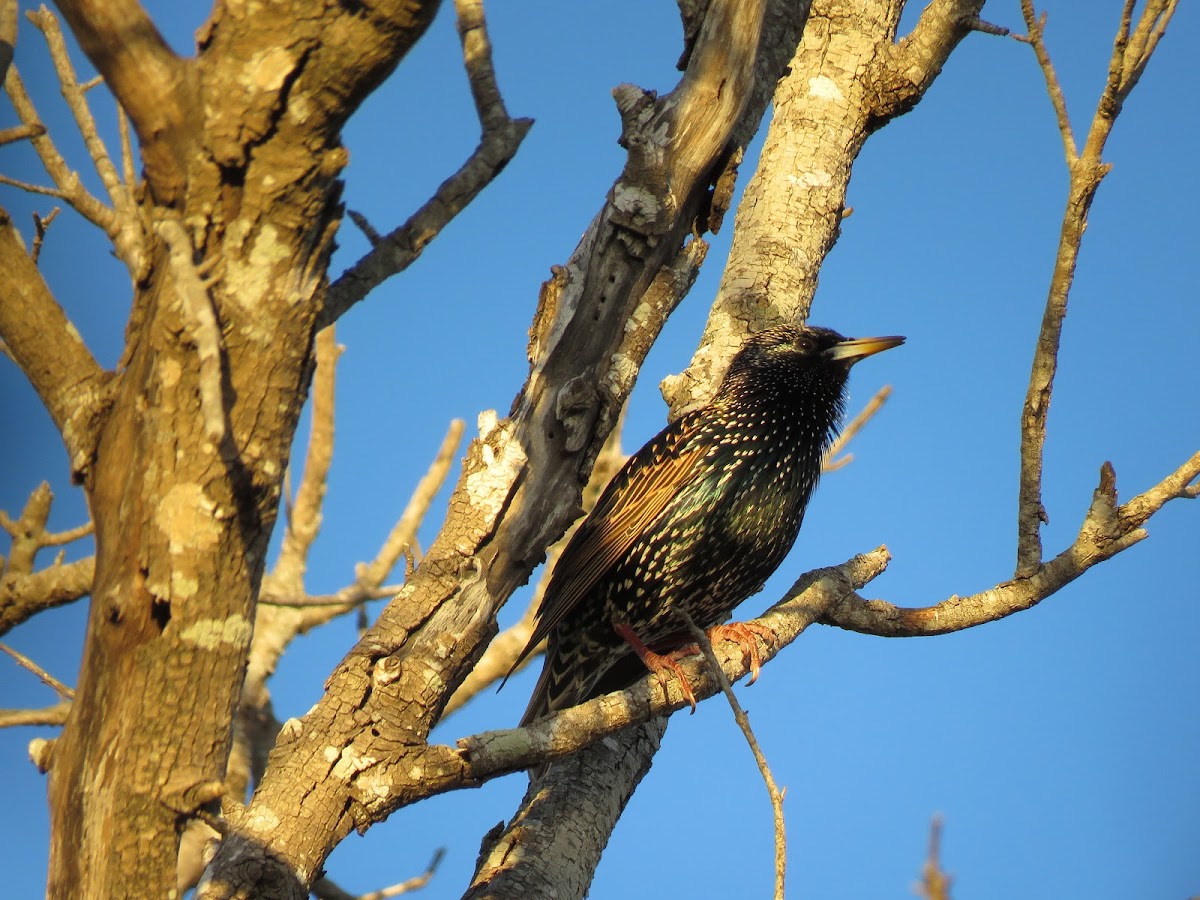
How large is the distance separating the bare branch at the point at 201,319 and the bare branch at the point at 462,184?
301 mm

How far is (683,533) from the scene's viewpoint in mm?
4691

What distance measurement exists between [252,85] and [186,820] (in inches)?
54.0

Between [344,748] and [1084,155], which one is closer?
[344,748]

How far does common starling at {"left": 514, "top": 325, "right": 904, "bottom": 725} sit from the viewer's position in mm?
4691

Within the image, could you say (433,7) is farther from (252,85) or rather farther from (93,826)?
(93,826)

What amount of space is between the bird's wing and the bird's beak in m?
0.78

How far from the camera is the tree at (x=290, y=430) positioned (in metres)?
2.18

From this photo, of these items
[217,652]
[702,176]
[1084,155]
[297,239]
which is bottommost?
[217,652]

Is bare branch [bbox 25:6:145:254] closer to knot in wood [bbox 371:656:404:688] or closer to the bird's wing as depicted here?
knot in wood [bbox 371:656:404:688]

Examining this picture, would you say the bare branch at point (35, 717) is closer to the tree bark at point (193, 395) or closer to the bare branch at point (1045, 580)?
the tree bark at point (193, 395)

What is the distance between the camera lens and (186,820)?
2.35m

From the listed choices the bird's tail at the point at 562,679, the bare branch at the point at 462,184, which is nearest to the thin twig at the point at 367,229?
the bare branch at the point at 462,184

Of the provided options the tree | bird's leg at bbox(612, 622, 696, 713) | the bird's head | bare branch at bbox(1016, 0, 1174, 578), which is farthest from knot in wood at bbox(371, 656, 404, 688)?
the bird's head

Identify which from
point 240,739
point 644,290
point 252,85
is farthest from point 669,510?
point 252,85
